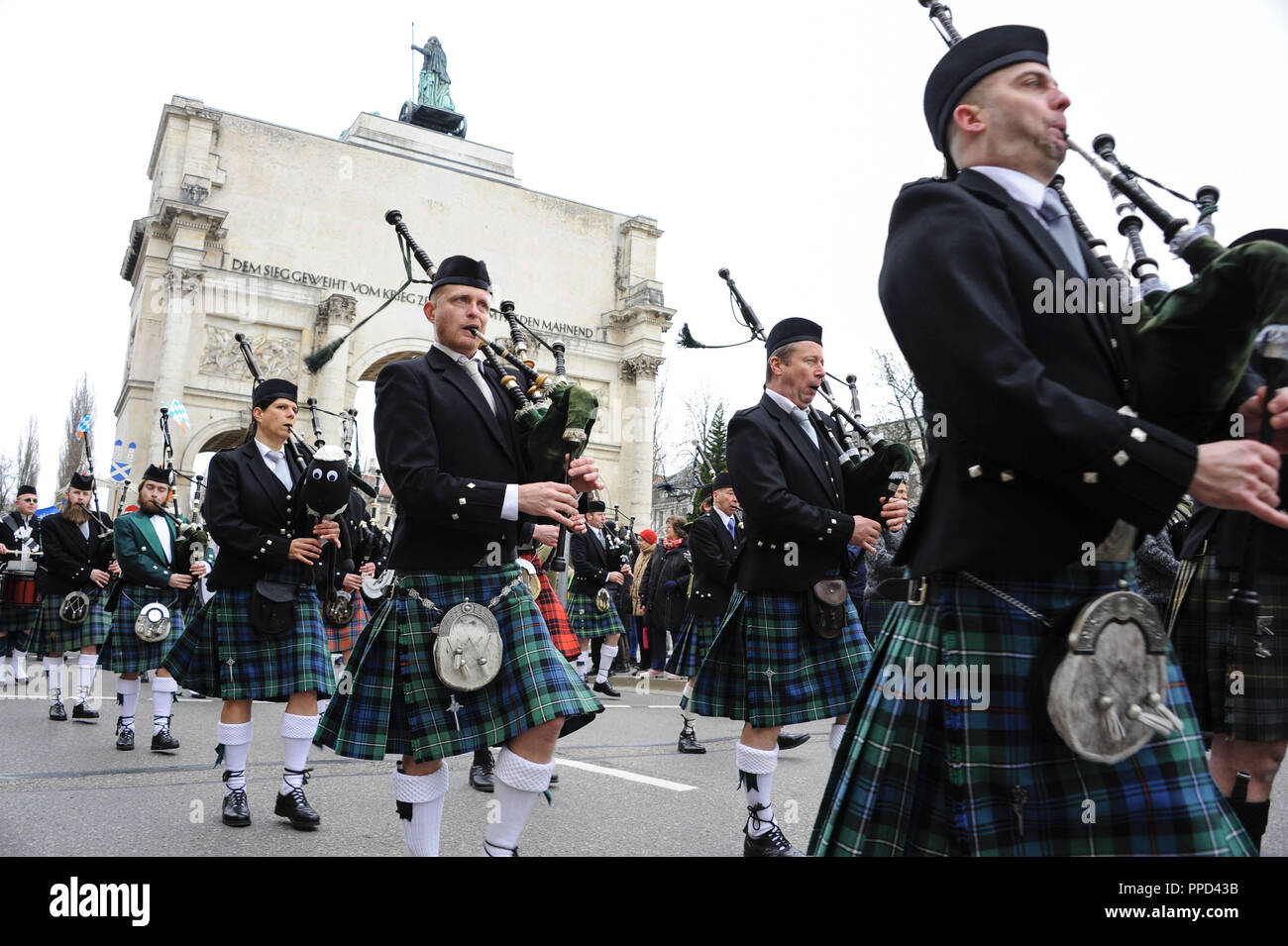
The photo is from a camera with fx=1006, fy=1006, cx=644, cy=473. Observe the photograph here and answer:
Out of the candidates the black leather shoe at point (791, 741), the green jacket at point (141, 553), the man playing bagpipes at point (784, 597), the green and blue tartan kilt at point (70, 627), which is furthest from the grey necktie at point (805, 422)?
the green and blue tartan kilt at point (70, 627)

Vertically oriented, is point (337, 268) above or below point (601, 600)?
above

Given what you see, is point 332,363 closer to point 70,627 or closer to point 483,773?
point 70,627

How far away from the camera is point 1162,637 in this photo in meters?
1.67

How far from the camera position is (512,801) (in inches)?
113

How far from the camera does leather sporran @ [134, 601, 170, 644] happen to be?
686 cm

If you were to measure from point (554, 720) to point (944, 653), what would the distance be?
4.74ft

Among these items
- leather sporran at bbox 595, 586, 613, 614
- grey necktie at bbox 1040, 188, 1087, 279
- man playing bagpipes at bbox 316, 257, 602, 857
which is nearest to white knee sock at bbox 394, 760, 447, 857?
man playing bagpipes at bbox 316, 257, 602, 857

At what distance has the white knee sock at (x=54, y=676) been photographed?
8266 millimetres

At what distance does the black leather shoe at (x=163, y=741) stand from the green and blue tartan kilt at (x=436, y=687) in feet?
12.9

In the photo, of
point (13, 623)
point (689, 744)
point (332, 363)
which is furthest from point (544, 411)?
point (332, 363)

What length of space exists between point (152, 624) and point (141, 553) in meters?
0.57

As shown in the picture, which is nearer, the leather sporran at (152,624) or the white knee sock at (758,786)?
the white knee sock at (758,786)

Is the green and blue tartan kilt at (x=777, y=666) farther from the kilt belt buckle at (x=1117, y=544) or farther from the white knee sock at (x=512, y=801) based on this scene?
the kilt belt buckle at (x=1117, y=544)
